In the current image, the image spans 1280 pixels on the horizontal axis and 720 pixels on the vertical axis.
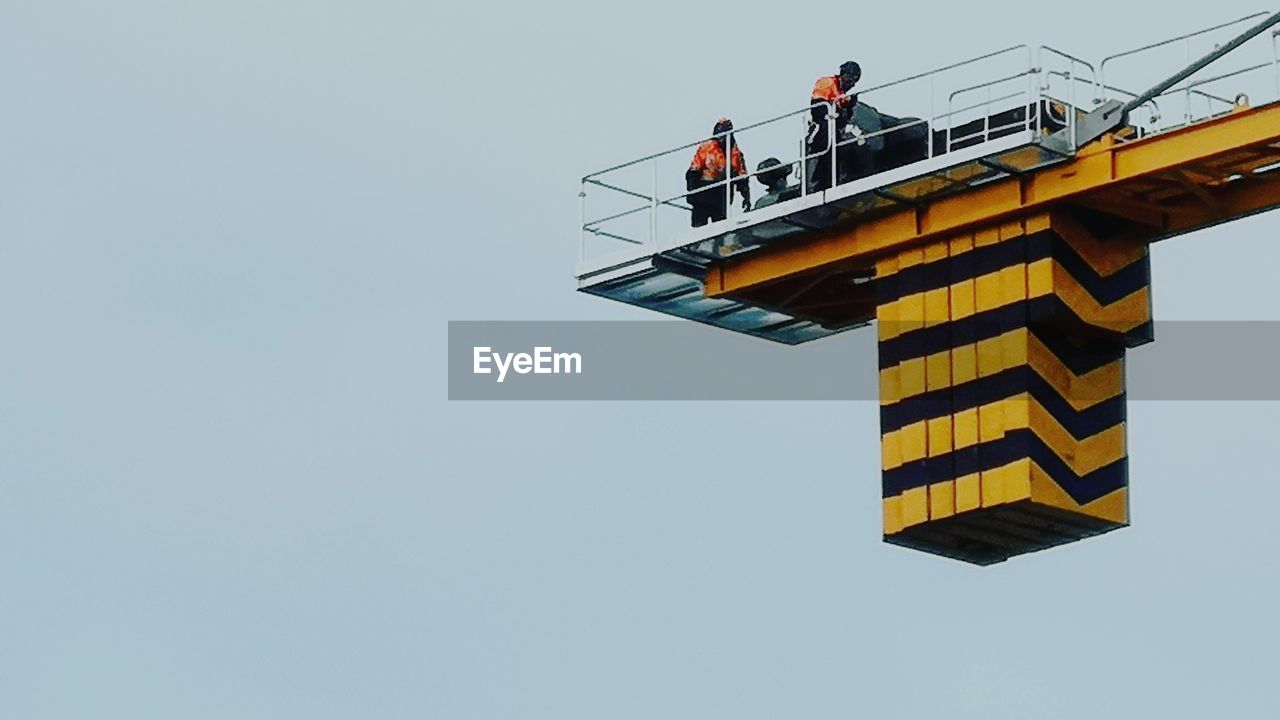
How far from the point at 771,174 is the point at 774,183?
125 mm

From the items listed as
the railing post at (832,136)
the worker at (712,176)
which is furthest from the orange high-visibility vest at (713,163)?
the railing post at (832,136)

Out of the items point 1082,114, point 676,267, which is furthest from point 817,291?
point 1082,114

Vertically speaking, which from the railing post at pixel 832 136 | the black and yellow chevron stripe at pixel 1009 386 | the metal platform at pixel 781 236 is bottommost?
the black and yellow chevron stripe at pixel 1009 386

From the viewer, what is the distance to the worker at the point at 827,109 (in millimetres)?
56250

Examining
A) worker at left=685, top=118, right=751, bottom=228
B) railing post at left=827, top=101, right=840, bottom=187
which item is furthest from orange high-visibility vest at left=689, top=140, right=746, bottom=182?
railing post at left=827, top=101, right=840, bottom=187

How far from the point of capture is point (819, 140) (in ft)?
185

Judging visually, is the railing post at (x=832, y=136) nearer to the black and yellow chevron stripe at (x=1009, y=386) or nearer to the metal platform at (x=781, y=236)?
the metal platform at (x=781, y=236)

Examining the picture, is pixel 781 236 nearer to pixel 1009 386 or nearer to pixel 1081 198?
pixel 1009 386

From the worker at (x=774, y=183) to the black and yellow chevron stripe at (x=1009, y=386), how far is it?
1560 mm

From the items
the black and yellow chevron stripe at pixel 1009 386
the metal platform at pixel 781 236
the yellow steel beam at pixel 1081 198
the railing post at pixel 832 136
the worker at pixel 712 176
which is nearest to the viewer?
the yellow steel beam at pixel 1081 198

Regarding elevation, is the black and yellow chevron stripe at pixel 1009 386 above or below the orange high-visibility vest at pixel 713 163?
below

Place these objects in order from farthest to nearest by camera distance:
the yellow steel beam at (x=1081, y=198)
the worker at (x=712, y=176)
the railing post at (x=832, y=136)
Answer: the worker at (x=712, y=176), the railing post at (x=832, y=136), the yellow steel beam at (x=1081, y=198)

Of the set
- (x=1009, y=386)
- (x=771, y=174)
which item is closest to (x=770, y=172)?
(x=771, y=174)

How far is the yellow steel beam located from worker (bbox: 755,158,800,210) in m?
0.63
